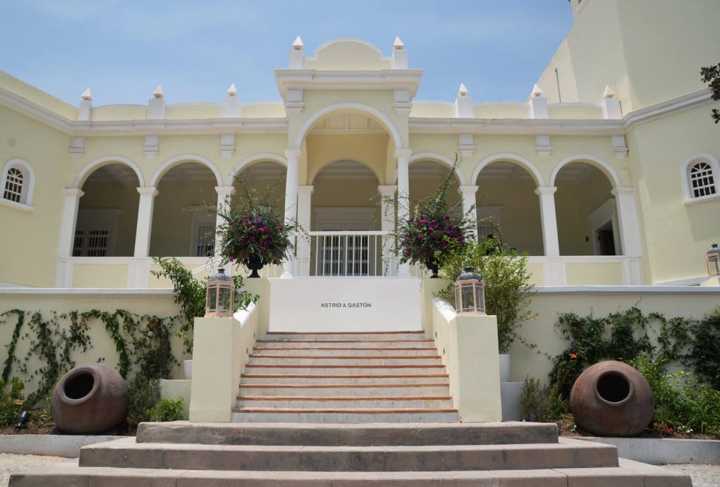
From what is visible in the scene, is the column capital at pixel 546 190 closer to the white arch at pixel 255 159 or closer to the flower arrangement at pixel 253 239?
the white arch at pixel 255 159

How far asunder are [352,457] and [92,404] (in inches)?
144

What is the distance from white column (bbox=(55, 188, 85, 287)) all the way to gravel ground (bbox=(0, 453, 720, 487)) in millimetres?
6981

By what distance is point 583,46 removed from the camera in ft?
52.7

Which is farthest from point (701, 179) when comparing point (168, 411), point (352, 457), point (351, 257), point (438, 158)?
point (168, 411)

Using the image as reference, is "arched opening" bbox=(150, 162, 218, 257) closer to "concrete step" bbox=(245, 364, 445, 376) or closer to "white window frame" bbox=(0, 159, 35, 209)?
"white window frame" bbox=(0, 159, 35, 209)

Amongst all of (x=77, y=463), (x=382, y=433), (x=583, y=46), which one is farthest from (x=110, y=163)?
(x=583, y=46)

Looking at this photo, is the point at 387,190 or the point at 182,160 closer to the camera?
the point at 182,160

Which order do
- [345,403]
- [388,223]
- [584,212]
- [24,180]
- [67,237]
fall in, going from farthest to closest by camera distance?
[584,212], [388,223], [67,237], [24,180], [345,403]

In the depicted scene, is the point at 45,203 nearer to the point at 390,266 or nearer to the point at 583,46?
the point at 390,266

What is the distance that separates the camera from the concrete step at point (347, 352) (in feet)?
24.2

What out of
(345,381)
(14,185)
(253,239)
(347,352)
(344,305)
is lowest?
(345,381)

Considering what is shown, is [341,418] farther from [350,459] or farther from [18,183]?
[18,183]

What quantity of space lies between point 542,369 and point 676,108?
8.37 meters

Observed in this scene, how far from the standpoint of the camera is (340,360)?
732cm
